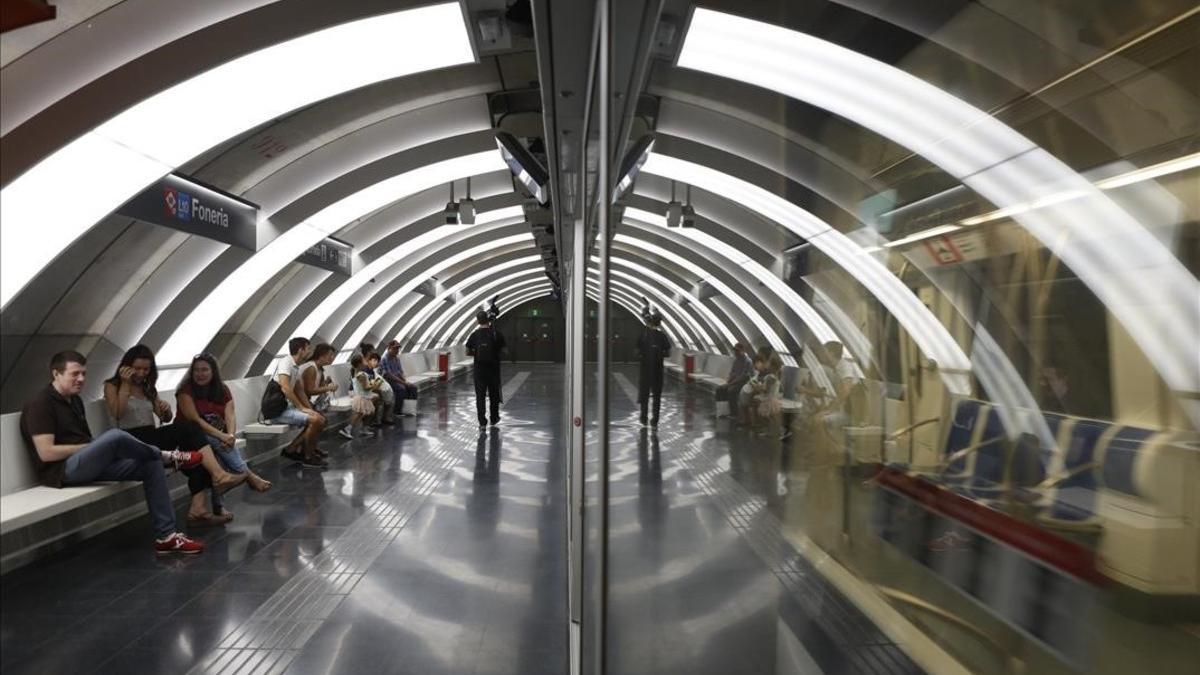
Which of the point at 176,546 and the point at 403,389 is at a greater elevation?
the point at 403,389

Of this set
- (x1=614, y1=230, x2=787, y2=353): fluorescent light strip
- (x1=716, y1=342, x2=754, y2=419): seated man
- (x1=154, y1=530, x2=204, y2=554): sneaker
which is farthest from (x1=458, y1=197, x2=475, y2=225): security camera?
(x1=716, y1=342, x2=754, y2=419): seated man

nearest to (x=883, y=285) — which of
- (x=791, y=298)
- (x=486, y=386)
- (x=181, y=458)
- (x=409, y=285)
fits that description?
(x=791, y=298)

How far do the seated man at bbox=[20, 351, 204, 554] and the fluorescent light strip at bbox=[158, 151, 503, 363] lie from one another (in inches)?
182

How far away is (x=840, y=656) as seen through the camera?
650 mm

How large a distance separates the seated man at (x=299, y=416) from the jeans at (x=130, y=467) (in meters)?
3.69

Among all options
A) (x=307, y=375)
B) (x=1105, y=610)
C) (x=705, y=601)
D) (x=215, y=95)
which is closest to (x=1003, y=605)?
(x=1105, y=610)

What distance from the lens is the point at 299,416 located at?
9352mm

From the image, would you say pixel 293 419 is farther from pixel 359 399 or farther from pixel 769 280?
pixel 769 280

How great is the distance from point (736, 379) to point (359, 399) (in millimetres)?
11274

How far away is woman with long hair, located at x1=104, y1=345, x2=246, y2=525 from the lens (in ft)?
19.2

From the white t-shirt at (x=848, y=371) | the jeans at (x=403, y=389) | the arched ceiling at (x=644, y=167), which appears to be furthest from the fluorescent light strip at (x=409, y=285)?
the white t-shirt at (x=848, y=371)

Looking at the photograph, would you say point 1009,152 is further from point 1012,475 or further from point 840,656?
point 840,656

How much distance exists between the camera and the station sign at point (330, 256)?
10.3m

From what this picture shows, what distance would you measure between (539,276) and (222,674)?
2271cm
